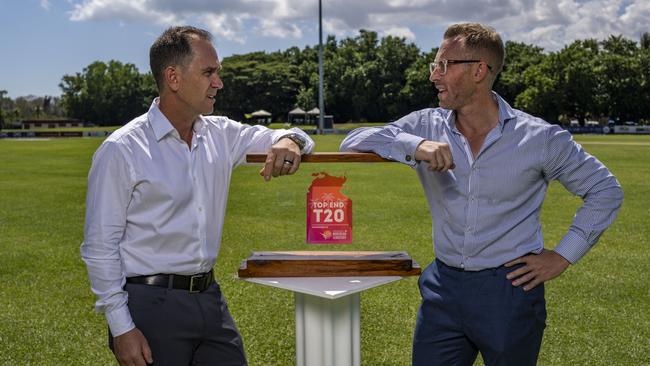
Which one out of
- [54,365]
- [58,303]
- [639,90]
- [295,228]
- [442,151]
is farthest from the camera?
[639,90]

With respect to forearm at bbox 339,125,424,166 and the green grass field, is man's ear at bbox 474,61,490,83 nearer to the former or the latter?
forearm at bbox 339,125,424,166

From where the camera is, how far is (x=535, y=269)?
3100mm

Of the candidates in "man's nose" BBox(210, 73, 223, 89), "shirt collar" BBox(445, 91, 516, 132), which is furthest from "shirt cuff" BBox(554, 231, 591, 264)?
"man's nose" BBox(210, 73, 223, 89)

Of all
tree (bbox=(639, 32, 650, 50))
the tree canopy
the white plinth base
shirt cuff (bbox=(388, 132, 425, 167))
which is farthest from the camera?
tree (bbox=(639, 32, 650, 50))

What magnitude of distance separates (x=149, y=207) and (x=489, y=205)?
136 centimetres

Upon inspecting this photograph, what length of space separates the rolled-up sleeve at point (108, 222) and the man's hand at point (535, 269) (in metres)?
1.54

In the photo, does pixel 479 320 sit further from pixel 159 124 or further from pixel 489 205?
pixel 159 124

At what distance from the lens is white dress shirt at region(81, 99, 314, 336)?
112 inches

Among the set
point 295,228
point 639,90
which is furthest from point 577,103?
point 295,228

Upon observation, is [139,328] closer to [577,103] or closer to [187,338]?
[187,338]

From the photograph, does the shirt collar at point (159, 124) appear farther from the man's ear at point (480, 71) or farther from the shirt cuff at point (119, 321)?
the man's ear at point (480, 71)

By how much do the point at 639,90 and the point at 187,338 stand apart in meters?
72.8

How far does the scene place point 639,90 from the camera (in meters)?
69.2

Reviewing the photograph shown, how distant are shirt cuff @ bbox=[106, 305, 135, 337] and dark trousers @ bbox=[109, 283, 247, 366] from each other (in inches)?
3.0
